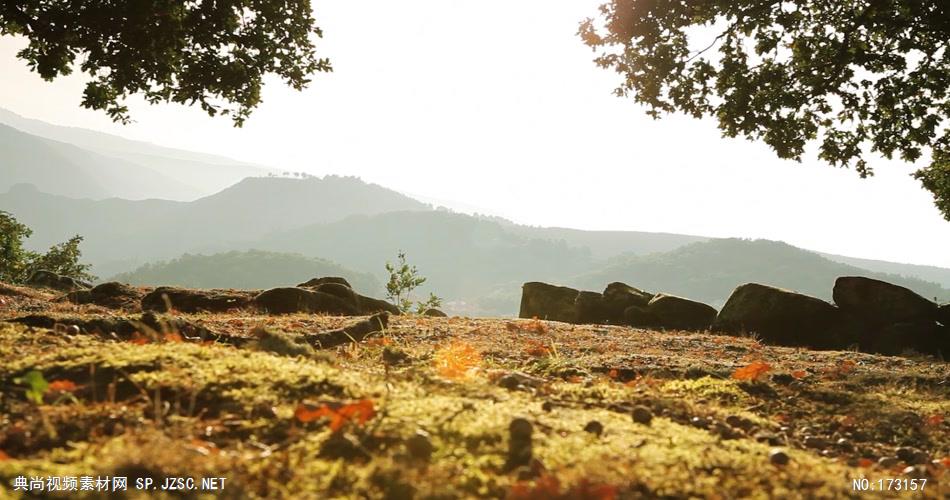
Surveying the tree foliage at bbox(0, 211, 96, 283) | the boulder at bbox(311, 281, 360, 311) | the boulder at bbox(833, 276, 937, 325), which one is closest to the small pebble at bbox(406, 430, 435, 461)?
the boulder at bbox(311, 281, 360, 311)

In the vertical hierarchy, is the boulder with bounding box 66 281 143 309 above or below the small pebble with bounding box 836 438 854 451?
below

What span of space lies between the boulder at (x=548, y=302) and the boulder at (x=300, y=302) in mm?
9984

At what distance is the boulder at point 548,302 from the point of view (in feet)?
86.4

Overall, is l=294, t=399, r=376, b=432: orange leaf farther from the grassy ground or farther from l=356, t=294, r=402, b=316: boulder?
l=356, t=294, r=402, b=316: boulder

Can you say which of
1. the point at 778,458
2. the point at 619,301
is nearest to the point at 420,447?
the point at 778,458

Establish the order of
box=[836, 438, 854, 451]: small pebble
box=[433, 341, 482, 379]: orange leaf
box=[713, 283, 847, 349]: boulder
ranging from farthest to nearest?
box=[713, 283, 847, 349]: boulder
box=[433, 341, 482, 379]: orange leaf
box=[836, 438, 854, 451]: small pebble

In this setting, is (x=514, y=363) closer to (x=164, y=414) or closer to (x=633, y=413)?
(x=633, y=413)

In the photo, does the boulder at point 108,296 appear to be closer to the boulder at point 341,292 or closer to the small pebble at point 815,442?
the boulder at point 341,292

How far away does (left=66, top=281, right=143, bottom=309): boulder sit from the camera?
609 inches

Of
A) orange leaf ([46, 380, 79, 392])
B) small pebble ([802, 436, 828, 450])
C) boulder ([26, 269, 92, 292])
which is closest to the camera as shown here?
orange leaf ([46, 380, 79, 392])

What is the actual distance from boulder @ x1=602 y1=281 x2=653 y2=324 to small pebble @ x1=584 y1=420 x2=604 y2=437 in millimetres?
21112

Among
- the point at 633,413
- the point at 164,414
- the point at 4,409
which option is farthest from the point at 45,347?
the point at 633,413

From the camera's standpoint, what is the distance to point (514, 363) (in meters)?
7.51

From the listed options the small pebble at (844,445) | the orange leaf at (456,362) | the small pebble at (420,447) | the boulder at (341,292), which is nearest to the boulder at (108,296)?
the boulder at (341,292)
